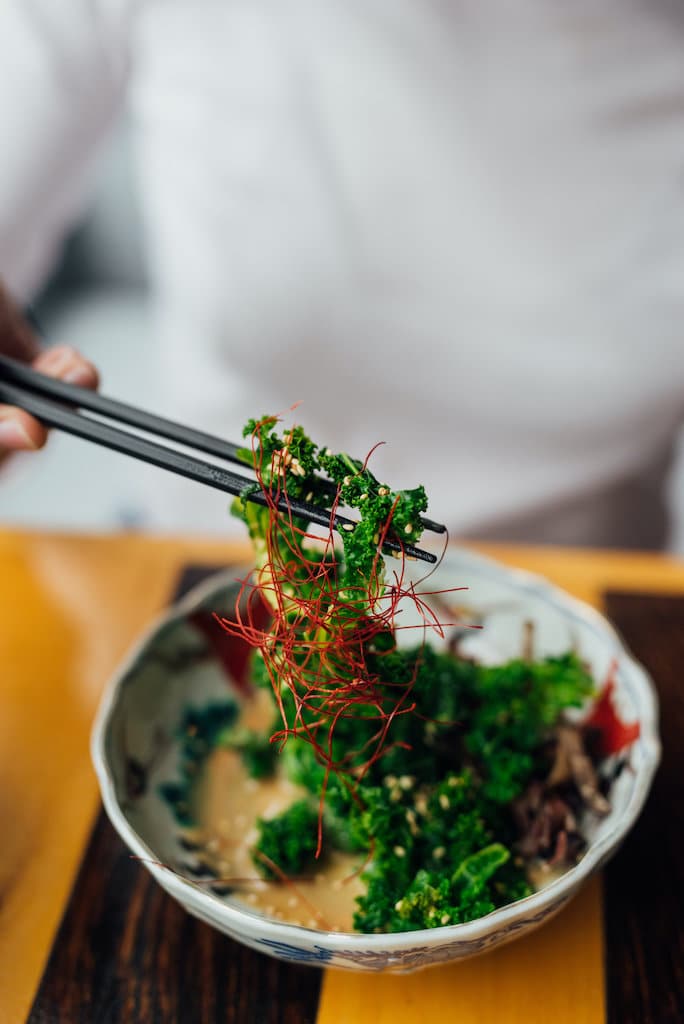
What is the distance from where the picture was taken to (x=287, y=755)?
0.94 m

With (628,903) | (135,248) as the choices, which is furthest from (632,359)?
(135,248)

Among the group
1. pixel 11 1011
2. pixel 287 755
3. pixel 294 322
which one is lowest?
pixel 11 1011

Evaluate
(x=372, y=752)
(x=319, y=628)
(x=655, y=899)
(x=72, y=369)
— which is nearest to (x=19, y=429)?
(x=72, y=369)

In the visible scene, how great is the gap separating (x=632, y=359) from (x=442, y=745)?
88cm

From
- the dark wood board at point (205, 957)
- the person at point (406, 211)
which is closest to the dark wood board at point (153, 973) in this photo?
the dark wood board at point (205, 957)

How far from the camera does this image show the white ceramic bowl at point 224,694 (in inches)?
26.8

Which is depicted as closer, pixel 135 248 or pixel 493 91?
pixel 493 91

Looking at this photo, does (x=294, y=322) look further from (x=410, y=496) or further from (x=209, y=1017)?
(x=209, y=1017)

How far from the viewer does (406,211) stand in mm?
1420

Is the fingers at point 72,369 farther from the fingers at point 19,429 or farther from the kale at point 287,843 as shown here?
the kale at point 287,843

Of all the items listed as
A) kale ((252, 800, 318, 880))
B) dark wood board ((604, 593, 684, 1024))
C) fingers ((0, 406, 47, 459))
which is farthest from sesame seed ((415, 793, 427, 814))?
fingers ((0, 406, 47, 459))

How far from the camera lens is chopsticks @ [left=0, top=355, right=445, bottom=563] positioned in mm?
712

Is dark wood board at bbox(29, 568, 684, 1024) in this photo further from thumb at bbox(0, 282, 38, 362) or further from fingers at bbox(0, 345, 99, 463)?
thumb at bbox(0, 282, 38, 362)

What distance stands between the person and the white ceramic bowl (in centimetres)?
54
